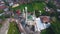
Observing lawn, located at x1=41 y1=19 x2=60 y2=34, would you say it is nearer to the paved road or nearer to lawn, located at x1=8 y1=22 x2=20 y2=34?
lawn, located at x1=8 y1=22 x2=20 y2=34

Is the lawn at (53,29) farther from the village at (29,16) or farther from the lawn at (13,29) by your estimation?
the lawn at (13,29)

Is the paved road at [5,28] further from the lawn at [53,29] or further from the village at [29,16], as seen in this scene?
the lawn at [53,29]

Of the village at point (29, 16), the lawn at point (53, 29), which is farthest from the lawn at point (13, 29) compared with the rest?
the lawn at point (53, 29)

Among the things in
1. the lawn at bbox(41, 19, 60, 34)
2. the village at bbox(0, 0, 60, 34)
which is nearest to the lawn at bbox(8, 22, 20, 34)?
the village at bbox(0, 0, 60, 34)

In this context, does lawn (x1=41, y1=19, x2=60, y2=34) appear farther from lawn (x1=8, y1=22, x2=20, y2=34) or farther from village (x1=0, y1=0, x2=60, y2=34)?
lawn (x1=8, y1=22, x2=20, y2=34)

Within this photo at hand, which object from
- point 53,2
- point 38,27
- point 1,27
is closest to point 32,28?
point 38,27

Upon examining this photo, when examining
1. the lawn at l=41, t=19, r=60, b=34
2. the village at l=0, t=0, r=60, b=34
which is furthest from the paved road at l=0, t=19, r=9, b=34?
the lawn at l=41, t=19, r=60, b=34

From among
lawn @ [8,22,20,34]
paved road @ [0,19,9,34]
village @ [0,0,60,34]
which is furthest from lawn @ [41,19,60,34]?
paved road @ [0,19,9,34]

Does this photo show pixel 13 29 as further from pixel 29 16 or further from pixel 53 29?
pixel 53 29

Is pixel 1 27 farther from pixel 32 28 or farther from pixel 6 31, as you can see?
pixel 32 28

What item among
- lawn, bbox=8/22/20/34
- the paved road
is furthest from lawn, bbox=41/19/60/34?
the paved road

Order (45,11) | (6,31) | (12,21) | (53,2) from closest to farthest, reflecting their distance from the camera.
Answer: (6,31)
(12,21)
(45,11)
(53,2)
